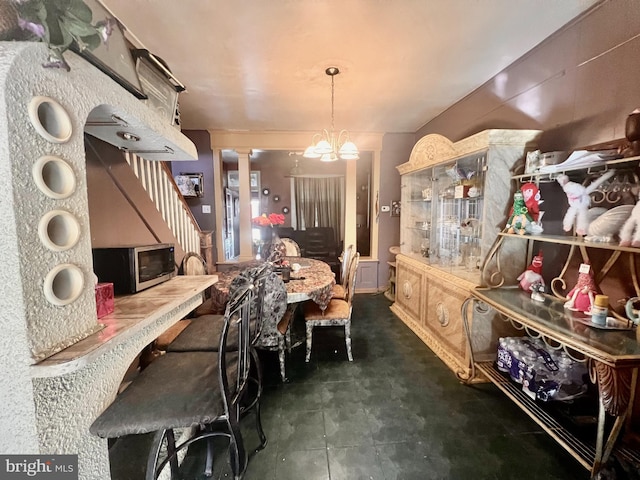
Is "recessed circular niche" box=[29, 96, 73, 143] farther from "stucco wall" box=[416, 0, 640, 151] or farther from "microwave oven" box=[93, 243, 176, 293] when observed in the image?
"stucco wall" box=[416, 0, 640, 151]

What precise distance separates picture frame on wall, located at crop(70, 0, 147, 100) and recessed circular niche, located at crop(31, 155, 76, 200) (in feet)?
1.24

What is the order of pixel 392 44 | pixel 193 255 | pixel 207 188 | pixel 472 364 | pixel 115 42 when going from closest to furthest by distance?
pixel 115 42 → pixel 392 44 → pixel 472 364 → pixel 193 255 → pixel 207 188

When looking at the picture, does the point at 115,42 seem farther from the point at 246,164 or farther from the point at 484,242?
the point at 246,164

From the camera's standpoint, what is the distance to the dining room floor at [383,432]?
1.43 metres

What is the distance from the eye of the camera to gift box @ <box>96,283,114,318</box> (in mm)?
1042

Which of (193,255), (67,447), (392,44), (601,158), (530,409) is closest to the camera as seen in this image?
(67,447)

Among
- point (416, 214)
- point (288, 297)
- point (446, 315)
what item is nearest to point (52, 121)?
point (288, 297)

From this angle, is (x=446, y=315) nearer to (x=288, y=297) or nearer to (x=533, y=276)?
(x=533, y=276)

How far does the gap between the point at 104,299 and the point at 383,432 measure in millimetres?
1708

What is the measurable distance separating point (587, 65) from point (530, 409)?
2.13m

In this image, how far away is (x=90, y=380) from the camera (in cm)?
91

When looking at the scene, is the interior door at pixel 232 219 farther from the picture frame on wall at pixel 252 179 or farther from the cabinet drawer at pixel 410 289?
the cabinet drawer at pixel 410 289

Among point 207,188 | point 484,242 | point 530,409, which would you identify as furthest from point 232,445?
point 207,188

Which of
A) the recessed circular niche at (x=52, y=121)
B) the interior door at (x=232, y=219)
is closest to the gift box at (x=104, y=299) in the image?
the recessed circular niche at (x=52, y=121)
